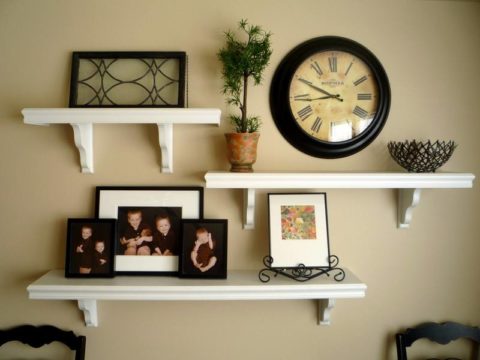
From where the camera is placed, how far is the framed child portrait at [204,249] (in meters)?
1.27

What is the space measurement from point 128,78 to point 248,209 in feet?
2.36

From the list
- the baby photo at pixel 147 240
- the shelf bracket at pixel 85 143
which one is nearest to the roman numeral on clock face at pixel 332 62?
the baby photo at pixel 147 240

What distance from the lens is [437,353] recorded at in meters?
1.41

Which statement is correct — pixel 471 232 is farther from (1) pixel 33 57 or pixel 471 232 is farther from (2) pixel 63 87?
(1) pixel 33 57

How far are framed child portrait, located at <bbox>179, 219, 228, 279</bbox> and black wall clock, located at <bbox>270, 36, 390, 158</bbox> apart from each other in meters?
0.49

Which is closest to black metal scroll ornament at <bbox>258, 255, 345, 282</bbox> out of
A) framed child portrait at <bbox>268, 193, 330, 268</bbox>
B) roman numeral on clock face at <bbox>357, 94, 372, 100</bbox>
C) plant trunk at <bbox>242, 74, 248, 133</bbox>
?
framed child portrait at <bbox>268, 193, 330, 268</bbox>

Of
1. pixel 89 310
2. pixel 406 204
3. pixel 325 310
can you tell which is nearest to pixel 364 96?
pixel 406 204

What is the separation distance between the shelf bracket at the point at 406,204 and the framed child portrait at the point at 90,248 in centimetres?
119

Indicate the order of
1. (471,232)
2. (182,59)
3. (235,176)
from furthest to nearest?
(471,232)
(182,59)
(235,176)

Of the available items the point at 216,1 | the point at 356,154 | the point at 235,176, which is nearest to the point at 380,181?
the point at 356,154

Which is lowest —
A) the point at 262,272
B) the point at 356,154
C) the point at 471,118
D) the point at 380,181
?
the point at 262,272

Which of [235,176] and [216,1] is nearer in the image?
[235,176]

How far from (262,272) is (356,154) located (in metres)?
0.63

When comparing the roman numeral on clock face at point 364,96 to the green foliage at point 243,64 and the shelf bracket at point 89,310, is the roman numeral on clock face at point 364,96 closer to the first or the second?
the green foliage at point 243,64
